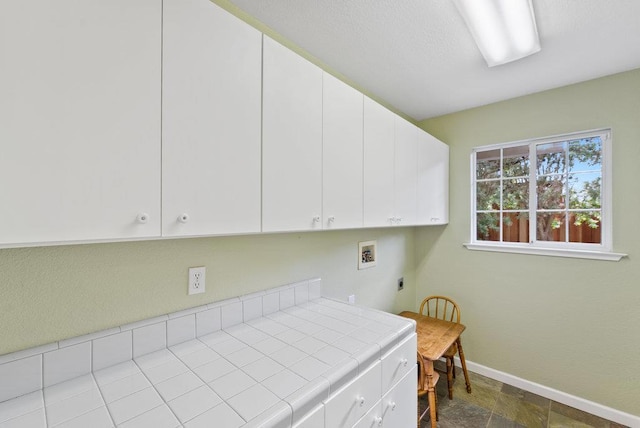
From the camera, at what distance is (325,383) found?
0.89 metres

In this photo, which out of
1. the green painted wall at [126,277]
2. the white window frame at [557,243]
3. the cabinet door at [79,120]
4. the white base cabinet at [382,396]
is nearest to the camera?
the cabinet door at [79,120]

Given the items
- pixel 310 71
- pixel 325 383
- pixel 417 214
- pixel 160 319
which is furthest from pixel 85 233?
pixel 417 214

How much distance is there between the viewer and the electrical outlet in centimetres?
119

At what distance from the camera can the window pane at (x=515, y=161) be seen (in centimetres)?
238

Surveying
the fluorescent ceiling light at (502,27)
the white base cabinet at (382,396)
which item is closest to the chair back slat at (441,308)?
the white base cabinet at (382,396)

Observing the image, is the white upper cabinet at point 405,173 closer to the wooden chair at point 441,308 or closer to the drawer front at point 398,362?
the drawer front at point 398,362

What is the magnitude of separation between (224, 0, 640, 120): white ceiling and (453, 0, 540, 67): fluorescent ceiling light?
0.06m

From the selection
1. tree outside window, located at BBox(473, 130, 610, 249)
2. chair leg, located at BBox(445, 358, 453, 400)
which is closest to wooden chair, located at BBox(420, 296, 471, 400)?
chair leg, located at BBox(445, 358, 453, 400)

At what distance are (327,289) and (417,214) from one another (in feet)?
3.00

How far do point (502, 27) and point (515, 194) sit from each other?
1.53m

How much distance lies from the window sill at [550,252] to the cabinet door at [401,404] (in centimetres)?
155

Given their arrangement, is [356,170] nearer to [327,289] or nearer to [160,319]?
[327,289]

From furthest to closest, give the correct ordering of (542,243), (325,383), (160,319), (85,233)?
(542,243) < (160,319) < (325,383) < (85,233)

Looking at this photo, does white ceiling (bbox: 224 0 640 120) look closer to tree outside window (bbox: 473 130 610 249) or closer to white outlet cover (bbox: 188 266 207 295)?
tree outside window (bbox: 473 130 610 249)
